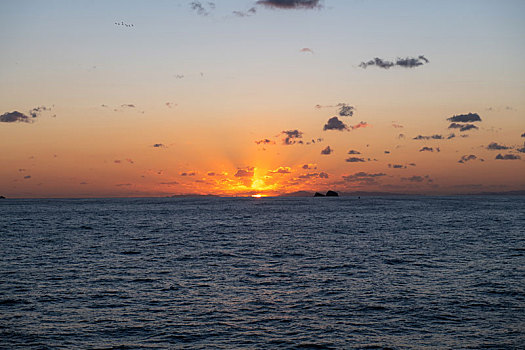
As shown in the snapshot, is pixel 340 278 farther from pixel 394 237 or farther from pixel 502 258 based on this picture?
pixel 394 237

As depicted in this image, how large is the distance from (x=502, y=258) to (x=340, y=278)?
71.4 ft

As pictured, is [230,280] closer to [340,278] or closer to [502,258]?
[340,278]

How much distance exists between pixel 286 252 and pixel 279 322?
30188 mm

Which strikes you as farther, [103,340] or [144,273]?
[144,273]

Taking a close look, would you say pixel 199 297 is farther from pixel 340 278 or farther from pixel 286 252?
pixel 286 252

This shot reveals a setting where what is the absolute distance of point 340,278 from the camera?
3878cm

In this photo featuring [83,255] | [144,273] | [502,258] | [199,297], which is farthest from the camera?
[83,255]

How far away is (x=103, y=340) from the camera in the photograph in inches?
926

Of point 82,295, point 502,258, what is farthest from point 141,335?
point 502,258

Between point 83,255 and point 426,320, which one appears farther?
point 83,255

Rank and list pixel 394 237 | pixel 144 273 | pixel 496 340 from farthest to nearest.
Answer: pixel 394 237 < pixel 144 273 < pixel 496 340

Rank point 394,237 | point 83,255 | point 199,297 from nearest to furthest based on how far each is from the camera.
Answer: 1. point 199,297
2. point 83,255
3. point 394,237

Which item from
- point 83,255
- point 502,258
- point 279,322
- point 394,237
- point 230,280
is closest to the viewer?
point 279,322

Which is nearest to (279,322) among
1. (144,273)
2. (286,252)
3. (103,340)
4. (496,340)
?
(103,340)
